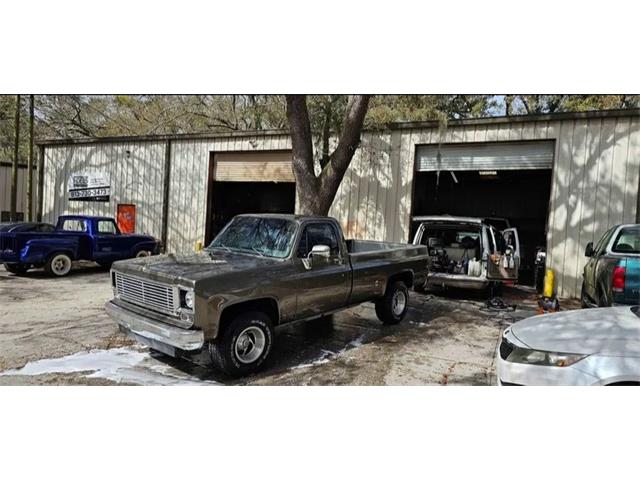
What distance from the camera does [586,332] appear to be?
3748mm

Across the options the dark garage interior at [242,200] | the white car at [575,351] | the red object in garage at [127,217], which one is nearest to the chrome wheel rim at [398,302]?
the white car at [575,351]

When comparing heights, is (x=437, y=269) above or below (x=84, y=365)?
above

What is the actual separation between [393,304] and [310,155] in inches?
137

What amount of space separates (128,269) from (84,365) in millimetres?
1203

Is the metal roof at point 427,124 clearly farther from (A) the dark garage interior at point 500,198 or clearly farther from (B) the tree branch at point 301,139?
(A) the dark garage interior at point 500,198

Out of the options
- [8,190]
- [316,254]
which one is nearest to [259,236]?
[316,254]

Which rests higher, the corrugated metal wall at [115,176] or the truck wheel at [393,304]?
the corrugated metal wall at [115,176]

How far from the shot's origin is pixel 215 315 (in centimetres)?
451

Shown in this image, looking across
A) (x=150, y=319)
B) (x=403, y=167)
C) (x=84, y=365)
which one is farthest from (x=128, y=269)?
(x=403, y=167)

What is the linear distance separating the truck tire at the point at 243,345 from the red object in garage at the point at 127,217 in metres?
13.6

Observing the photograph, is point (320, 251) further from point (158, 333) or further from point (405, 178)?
point (405, 178)

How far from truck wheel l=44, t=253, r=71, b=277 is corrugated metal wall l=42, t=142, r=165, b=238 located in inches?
191

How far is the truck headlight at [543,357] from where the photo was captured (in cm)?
347

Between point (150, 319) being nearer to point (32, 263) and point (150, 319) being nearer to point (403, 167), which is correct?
point (32, 263)
